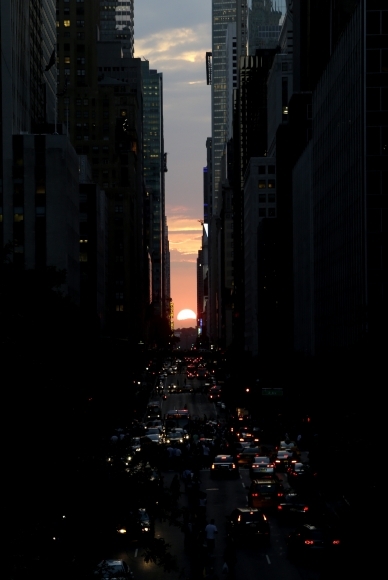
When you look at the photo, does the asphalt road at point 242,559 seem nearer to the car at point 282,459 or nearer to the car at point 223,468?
the car at point 223,468

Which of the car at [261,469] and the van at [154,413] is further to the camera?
the van at [154,413]

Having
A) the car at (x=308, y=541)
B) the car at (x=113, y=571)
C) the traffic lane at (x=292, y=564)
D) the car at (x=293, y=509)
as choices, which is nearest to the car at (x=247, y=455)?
the car at (x=293, y=509)

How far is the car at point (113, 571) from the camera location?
981 inches

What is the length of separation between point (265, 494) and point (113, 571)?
2339 cm

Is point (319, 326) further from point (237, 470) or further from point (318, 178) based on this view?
point (237, 470)

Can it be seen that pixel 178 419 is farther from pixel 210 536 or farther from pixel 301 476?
pixel 210 536

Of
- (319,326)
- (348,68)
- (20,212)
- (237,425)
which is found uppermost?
(348,68)

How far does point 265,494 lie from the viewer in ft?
171

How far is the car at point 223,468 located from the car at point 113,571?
121 feet

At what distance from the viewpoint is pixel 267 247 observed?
608 feet

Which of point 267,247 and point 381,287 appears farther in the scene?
point 267,247

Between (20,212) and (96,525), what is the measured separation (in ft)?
344

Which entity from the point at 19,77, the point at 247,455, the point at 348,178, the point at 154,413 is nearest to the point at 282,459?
the point at 247,455

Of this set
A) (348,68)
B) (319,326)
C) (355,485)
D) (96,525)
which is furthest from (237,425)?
(96,525)
